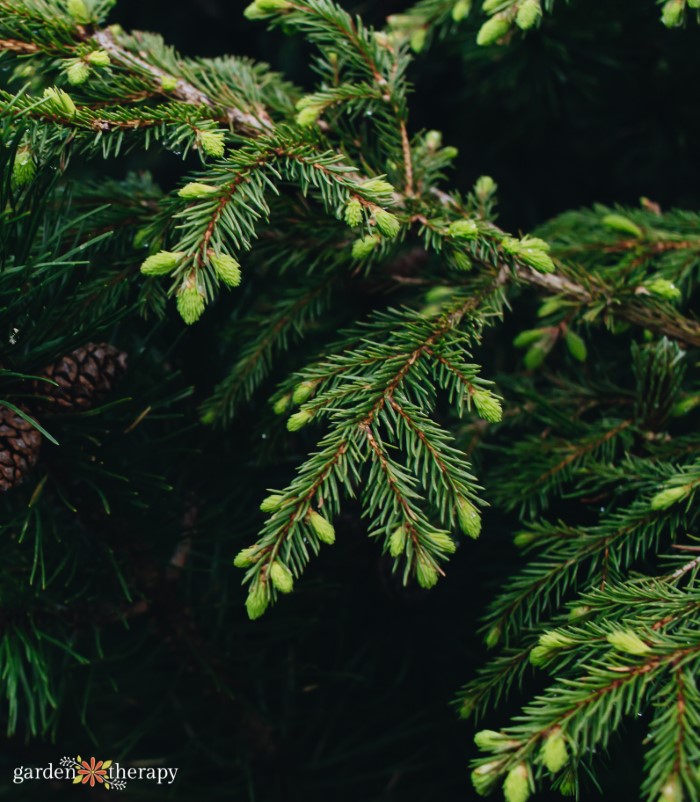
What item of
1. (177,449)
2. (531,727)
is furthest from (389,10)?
(531,727)

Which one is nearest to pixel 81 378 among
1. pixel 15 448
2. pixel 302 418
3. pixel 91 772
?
→ pixel 15 448

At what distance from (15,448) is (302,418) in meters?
0.29

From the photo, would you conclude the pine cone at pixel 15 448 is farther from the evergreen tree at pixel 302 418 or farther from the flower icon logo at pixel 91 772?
the flower icon logo at pixel 91 772

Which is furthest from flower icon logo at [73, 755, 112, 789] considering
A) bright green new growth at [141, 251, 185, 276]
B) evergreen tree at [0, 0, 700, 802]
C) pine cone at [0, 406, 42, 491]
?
bright green new growth at [141, 251, 185, 276]

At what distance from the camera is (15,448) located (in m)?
0.78

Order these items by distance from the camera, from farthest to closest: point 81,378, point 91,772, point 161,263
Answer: point 91,772
point 81,378
point 161,263

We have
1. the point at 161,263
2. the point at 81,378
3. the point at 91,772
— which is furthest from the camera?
the point at 91,772

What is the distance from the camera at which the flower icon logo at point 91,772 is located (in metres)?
1.00

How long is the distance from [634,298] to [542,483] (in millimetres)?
254

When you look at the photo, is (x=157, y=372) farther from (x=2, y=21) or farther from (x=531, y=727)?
(x=531, y=727)

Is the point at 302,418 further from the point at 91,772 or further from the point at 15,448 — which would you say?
the point at 91,772

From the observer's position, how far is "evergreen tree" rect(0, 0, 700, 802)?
0.73 metres

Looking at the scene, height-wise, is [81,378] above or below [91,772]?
above

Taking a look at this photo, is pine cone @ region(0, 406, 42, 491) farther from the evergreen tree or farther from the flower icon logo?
the flower icon logo
